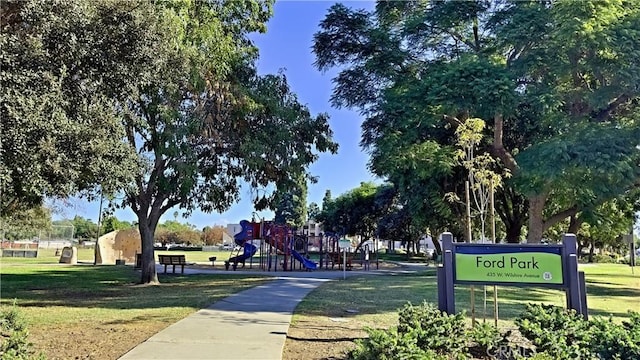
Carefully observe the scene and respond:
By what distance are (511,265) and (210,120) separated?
9230 millimetres

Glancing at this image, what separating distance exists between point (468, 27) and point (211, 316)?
14.5 metres

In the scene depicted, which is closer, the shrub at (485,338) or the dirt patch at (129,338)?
the shrub at (485,338)

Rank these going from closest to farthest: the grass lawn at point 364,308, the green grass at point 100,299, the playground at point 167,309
A: the playground at point 167,309, the grass lawn at point 364,308, the green grass at point 100,299

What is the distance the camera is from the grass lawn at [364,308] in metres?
7.06

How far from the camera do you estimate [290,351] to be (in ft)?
21.2

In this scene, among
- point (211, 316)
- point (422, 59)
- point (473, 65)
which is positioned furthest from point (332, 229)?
point (211, 316)

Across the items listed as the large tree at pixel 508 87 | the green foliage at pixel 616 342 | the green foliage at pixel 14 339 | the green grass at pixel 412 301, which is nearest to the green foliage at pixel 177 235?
the large tree at pixel 508 87

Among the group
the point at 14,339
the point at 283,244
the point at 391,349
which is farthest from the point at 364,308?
the point at 283,244

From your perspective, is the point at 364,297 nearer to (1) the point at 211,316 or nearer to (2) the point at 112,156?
(1) the point at 211,316

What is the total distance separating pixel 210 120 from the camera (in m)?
13.6

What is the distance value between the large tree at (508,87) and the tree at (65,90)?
29.9ft

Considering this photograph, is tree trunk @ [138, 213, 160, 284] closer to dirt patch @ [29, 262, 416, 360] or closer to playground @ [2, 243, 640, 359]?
playground @ [2, 243, 640, 359]

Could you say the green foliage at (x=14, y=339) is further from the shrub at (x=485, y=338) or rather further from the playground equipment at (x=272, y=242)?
the playground equipment at (x=272, y=242)

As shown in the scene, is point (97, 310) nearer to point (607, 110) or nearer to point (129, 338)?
point (129, 338)
